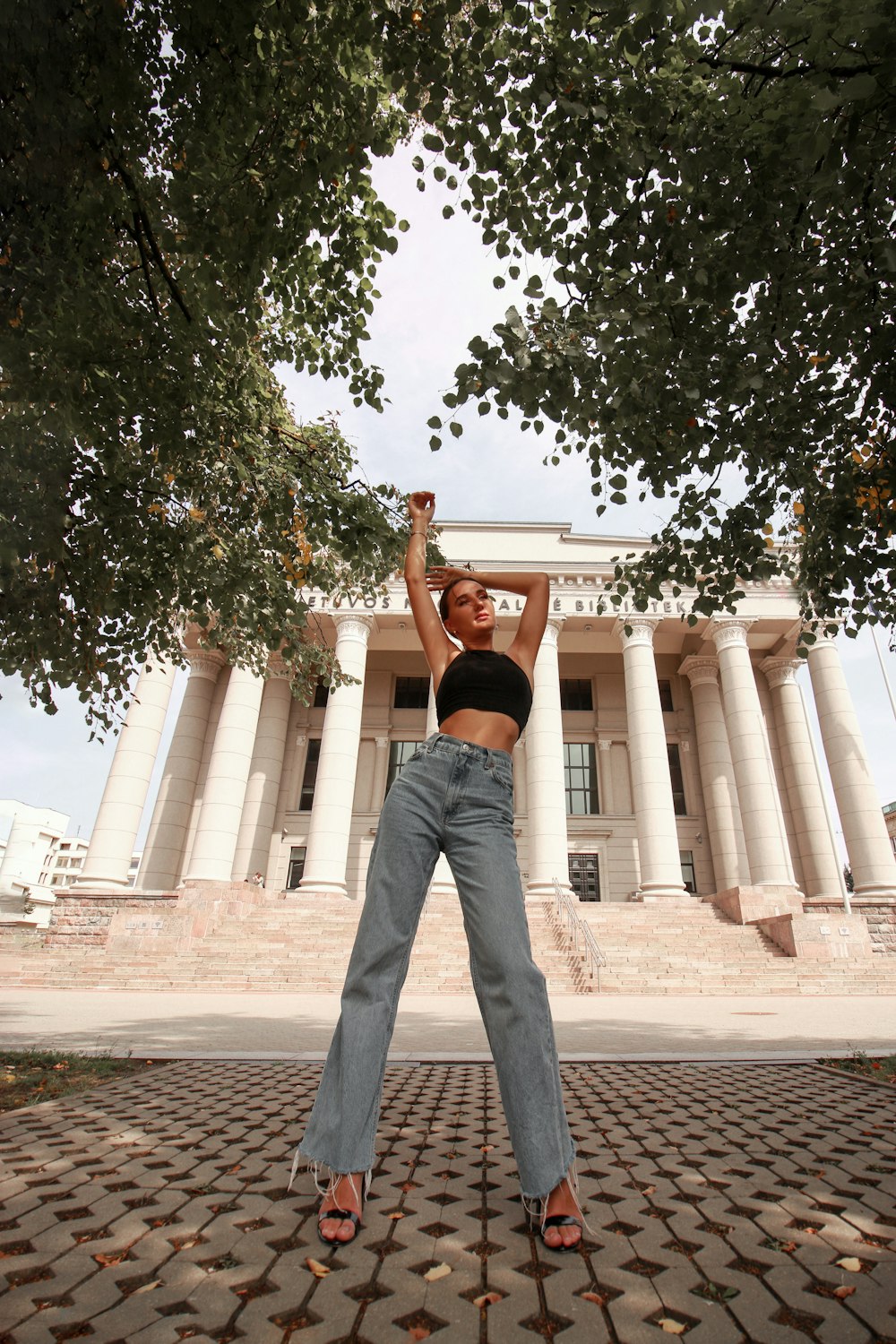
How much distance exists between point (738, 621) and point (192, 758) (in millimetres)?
22458

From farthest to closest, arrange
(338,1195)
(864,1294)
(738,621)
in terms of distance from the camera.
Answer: (738,621), (338,1195), (864,1294)

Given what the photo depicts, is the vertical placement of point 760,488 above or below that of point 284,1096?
above

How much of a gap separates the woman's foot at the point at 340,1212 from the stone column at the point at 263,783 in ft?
88.2

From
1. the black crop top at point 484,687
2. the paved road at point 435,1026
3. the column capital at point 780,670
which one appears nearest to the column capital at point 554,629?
the column capital at point 780,670

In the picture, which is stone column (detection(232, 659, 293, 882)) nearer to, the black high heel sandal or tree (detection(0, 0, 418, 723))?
tree (detection(0, 0, 418, 723))

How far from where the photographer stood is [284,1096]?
4094mm

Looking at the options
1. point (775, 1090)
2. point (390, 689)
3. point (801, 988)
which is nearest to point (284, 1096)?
point (775, 1090)

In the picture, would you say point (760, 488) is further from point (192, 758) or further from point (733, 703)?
point (192, 758)

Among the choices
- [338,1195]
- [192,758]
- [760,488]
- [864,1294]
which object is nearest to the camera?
[864,1294]

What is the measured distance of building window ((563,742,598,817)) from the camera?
29969 mm

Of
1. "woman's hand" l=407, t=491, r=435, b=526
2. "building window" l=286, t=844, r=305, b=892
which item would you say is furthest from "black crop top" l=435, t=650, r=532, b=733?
"building window" l=286, t=844, r=305, b=892

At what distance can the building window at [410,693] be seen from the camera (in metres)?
32.0

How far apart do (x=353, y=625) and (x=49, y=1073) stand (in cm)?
2132

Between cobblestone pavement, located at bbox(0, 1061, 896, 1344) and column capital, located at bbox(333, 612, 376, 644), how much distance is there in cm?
2206
